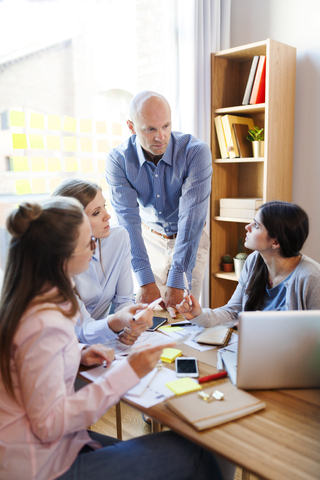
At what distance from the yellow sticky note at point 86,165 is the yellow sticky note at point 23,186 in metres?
0.40

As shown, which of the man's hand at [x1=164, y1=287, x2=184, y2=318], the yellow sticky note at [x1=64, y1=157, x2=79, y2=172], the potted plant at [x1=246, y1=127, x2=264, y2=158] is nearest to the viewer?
the man's hand at [x1=164, y1=287, x2=184, y2=318]

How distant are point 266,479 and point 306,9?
9.56 ft

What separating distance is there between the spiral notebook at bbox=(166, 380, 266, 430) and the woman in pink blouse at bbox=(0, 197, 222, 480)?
119mm

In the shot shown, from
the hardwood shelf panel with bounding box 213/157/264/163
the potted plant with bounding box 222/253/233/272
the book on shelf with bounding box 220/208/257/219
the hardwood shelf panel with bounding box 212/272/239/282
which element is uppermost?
the hardwood shelf panel with bounding box 213/157/264/163

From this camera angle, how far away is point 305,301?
59.1 inches

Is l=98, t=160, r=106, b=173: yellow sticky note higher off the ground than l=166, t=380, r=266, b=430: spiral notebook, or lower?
higher

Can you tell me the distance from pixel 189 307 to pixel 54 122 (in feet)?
4.70

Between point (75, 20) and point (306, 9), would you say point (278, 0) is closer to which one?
point (306, 9)

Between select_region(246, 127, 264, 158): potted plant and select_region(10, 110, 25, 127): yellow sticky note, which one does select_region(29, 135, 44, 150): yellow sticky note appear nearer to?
select_region(10, 110, 25, 127): yellow sticky note

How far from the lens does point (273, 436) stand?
0.95 meters

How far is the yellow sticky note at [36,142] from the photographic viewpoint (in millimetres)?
2262

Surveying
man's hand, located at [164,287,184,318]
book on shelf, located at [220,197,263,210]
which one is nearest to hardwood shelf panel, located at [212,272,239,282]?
book on shelf, located at [220,197,263,210]

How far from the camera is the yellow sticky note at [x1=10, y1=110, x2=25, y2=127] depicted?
Result: 7.14ft

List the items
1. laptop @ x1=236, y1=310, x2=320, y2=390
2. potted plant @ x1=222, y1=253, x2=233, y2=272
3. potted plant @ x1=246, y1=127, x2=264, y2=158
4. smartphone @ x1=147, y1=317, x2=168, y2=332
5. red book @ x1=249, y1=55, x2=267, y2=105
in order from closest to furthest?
1. laptop @ x1=236, y1=310, x2=320, y2=390
2. smartphone @ x1=147, y1=317, x2=168, y2=332
3. red book @ x1=249, y1=55, x2=267, y2=105
4. potted plant @ x1=246, y1=127, x2=264, y2=158
5. potted plant @ x1=222, y1=253, x2=233, y2=272
